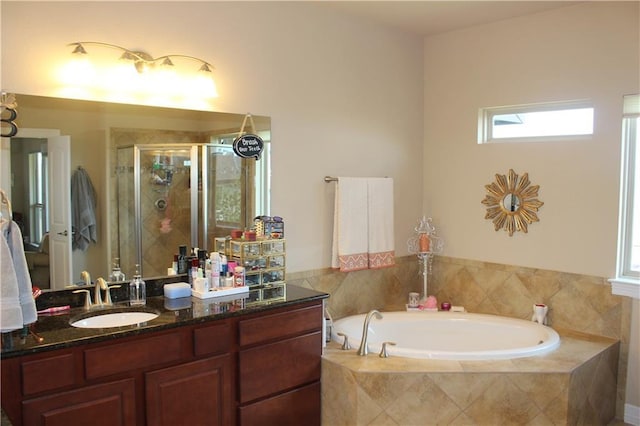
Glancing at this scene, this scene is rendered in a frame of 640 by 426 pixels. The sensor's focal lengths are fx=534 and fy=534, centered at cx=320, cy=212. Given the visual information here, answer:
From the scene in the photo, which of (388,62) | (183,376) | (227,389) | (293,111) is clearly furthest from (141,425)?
(388,62)

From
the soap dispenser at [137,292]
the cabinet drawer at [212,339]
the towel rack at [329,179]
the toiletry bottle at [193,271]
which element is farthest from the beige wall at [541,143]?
the soap dispenser at [137,292]

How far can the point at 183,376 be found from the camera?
2572mm

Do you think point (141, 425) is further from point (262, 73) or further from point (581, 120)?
point (581, 120)

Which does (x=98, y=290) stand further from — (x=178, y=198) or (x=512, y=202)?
(x=512, y=202)

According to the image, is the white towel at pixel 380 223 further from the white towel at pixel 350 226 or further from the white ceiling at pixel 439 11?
the white ceiling at pixel 439 11

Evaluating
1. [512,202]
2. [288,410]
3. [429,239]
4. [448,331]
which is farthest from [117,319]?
Answer: [512,202]

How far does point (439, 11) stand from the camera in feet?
12.6

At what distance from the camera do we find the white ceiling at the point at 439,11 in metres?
3.70

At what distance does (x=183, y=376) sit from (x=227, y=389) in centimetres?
28

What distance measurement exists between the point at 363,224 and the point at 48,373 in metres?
2.35

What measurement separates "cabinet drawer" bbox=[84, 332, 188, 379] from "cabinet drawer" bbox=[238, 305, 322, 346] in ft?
1.16

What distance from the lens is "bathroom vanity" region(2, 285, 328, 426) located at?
216 cm

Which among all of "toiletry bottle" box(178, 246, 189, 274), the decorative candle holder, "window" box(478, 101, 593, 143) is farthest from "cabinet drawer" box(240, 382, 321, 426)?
"window" box(478, 101, 593, 143)

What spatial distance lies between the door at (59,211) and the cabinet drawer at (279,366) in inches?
39.9
